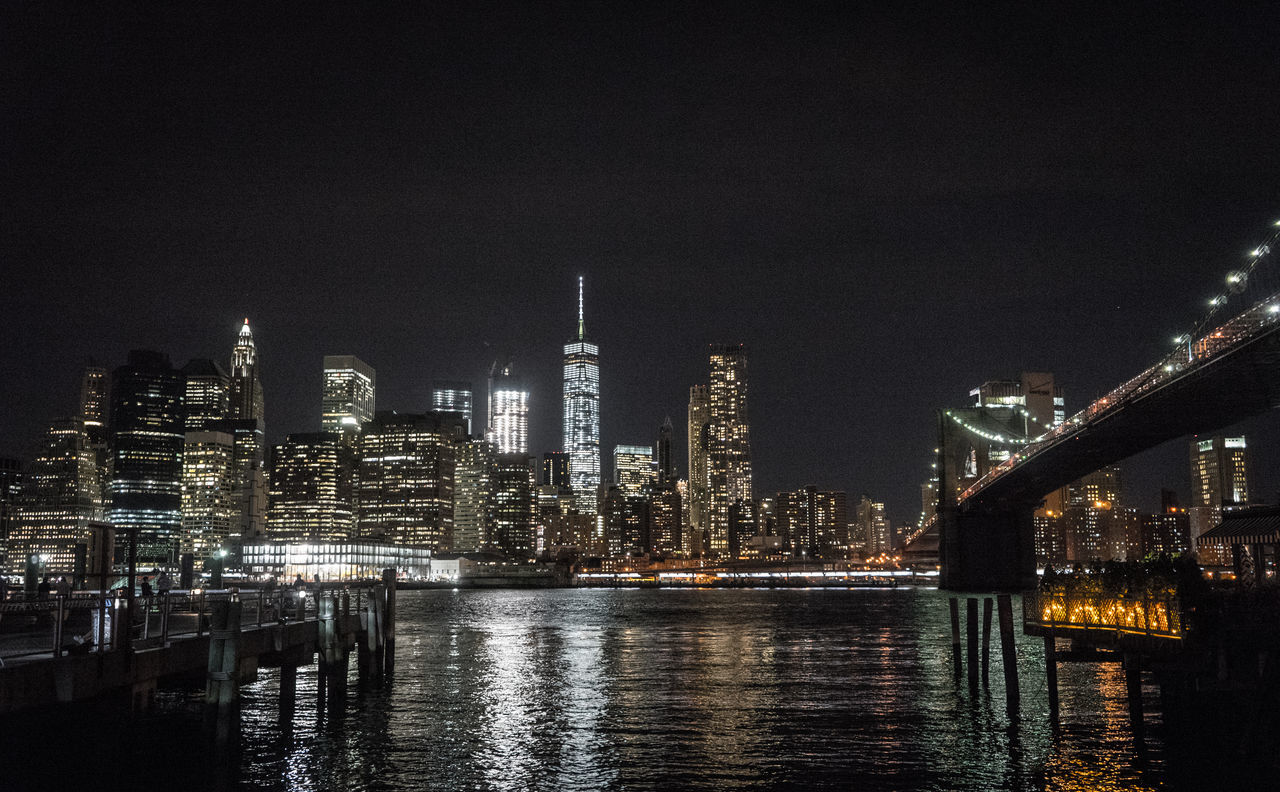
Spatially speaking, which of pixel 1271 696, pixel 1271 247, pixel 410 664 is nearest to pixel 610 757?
pixel 1271 696

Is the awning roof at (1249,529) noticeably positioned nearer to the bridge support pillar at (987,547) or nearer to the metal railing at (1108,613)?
the metal railing at (1108,613)

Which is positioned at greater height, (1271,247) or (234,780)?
(1271,247)

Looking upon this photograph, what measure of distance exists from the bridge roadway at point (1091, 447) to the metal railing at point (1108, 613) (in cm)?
2409

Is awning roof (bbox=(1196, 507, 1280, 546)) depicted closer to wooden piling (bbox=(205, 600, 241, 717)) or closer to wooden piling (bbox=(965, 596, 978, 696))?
wooden piling (bbox=(965, 596, 978, 696))

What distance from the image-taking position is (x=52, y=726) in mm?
25766

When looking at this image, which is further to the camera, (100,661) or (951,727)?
(951,727)

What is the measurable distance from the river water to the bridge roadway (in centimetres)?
2281

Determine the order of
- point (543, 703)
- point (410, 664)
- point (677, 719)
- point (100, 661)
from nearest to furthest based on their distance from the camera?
point (100, 661) < point (677, 719) < point (543, 703) < point (410, 664)

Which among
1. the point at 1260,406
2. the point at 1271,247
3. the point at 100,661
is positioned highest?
the point at 1271,247

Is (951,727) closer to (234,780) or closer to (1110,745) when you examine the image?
(1110,745)

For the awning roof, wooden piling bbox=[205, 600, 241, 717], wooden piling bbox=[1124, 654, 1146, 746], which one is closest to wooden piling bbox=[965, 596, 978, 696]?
wooden piling bbox=[1124, 654, 1146, 746]

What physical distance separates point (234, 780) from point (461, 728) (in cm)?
765

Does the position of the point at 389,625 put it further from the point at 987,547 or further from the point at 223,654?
the point at 987,547

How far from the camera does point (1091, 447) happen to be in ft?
279
